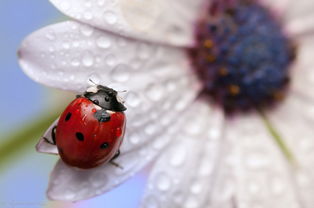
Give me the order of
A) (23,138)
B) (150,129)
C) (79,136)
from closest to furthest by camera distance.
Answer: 1. (79,136)
2. (150,129)
3. (23,138)

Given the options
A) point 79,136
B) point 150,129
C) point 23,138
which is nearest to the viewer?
point 79,136

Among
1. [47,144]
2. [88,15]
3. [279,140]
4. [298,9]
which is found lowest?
[47,144]

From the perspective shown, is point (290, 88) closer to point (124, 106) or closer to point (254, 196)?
point (254, 196)

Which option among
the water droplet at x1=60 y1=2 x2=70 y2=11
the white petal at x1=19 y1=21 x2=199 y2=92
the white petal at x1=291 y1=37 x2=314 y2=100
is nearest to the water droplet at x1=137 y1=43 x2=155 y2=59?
the white petal at x1=19 y1=21 x2=199 y2=92

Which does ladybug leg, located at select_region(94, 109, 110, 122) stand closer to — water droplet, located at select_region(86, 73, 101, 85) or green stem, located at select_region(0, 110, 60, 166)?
water droplet, located at select_region(86, 73, 101, 85)

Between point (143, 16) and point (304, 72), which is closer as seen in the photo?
point (143, 16)

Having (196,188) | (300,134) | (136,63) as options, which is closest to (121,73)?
(136,63)

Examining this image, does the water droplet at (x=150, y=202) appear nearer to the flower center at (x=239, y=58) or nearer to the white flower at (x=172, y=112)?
the white flower at (x=172, y=112)

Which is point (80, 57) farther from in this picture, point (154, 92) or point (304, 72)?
point (304, 72)

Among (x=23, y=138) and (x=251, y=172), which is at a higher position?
(x=251, y=172)
